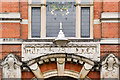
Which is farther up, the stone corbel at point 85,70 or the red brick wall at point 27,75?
the stone corbel at point 85,70

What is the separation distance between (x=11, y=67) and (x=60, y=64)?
1.87m

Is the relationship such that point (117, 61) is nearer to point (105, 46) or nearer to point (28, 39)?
point (105, 46)

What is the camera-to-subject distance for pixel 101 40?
14664 mm

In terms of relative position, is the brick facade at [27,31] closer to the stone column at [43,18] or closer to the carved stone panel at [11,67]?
Answer: the carved stone panel at [11,67]

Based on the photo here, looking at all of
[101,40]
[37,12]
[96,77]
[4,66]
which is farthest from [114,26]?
[4,66]

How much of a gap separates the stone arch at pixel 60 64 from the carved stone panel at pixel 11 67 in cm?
40

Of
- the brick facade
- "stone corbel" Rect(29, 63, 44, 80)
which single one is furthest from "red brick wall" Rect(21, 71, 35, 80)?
"stone corbel" Rect(29, 63, 44, 80)

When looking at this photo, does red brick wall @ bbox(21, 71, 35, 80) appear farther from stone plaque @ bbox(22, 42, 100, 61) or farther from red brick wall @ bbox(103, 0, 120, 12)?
red brick wall @ bbox(103, 0, 120, 12)

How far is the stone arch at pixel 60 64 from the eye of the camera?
1437 centimetres

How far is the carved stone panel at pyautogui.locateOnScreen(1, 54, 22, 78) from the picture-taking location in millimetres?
14359

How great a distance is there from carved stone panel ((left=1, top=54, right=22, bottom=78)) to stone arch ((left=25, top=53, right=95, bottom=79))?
395mm

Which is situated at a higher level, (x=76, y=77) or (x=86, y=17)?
(x=86, y=17)

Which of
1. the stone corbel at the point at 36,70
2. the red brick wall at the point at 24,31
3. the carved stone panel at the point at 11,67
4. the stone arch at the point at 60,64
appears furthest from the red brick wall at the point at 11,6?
the stone corbel at the point at 36,70

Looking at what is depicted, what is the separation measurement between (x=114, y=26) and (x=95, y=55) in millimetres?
1375
